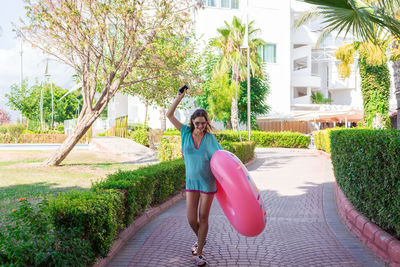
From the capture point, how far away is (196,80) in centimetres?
1395

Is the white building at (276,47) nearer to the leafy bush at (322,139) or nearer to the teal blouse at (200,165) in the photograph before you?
the leafy bush at (322,139)

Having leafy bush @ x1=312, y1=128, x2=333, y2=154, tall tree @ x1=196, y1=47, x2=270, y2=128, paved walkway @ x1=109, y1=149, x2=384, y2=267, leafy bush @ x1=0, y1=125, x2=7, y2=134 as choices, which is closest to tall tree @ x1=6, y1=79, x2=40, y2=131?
leafy bush @ x1=0, y1=125, x2=7, y2=134

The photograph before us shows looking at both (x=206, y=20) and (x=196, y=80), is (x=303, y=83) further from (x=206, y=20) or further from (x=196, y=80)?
(x=196, y=80)

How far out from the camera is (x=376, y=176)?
4.71m

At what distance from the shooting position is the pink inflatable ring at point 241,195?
390cm

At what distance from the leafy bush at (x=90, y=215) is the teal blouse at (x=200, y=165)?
1012mm

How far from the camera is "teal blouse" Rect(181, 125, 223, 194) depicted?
13.7 feet

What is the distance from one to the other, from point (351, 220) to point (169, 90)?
11.2 metres

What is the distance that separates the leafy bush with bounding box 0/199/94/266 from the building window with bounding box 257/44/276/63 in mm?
33296

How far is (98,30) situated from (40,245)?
10.1 metres

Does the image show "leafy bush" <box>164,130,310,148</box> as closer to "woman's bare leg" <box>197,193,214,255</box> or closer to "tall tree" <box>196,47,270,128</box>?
"tall tree" <box>196,47,270,128</box>

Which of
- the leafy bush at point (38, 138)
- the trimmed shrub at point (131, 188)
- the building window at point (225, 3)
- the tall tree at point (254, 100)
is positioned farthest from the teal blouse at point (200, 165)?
the building window at point (225, 3)

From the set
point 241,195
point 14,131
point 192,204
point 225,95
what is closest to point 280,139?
point 225,95

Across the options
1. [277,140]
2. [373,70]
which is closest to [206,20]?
[277,140]
